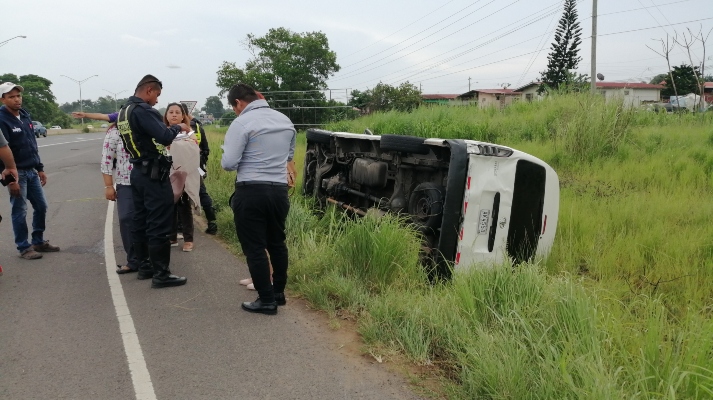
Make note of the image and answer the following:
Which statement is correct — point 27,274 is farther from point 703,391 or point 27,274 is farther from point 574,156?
point 574,156

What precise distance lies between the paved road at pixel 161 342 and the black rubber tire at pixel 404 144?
2140mm

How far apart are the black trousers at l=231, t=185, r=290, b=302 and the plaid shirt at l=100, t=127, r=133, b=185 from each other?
75.4 inches

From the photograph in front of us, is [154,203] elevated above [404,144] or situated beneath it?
situated beneath

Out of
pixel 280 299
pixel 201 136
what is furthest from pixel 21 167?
pixel 280 299

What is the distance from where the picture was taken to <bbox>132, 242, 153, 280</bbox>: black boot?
20.2ft

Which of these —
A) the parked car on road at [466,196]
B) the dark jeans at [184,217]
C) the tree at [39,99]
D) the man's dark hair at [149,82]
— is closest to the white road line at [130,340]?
the dark jeans at [184,217]

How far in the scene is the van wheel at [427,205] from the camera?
5977mm

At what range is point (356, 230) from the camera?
19.2 ft

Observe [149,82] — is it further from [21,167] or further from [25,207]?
[25,207]

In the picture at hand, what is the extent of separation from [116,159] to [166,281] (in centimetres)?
153

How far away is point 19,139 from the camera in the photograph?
6.85m

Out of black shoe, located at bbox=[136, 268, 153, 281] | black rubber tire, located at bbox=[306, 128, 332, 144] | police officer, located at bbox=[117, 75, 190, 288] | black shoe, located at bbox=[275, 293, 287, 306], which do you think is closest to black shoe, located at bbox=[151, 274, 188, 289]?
police officer, located at bbox=[117, 75, 190, 288]

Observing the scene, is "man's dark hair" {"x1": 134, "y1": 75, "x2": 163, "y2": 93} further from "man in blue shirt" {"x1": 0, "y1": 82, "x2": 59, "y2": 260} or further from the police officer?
"man in blue shirt" {"x1": 0, "y1": 82, "x2": 59, "y2": 260}

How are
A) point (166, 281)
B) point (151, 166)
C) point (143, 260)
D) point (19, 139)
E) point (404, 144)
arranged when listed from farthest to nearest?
point (19, 139) < point (404, 144) < point (143, 260) < point (166, 281) < point (151, 166)
